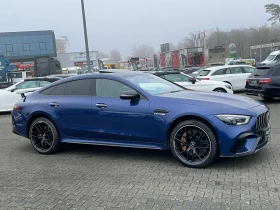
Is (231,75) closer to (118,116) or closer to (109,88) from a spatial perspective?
(109,88)

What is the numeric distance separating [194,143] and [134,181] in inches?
42.7

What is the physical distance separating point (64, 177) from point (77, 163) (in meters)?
0.74

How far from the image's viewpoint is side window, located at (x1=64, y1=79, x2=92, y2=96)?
20.0 ft

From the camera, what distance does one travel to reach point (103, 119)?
18.7 ft

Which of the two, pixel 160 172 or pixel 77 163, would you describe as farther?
pixel 77 163

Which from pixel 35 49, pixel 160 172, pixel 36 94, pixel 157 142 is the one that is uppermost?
pixel 35 49

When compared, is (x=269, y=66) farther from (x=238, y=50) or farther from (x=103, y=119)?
(x=238, y=50)

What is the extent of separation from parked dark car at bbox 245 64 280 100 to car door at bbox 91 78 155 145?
7132 millimetres

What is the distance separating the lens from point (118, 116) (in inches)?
219

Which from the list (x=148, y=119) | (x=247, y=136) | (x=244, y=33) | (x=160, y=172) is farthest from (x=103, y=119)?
(x=244, y=33)

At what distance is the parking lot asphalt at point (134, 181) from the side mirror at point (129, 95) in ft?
3.52

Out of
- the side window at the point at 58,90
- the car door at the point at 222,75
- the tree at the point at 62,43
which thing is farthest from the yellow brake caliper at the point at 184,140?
the tree at the point at 62,43

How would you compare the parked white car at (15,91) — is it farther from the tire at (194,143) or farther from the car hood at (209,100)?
the tire at (194,143)

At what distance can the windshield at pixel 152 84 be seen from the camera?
5743mm
